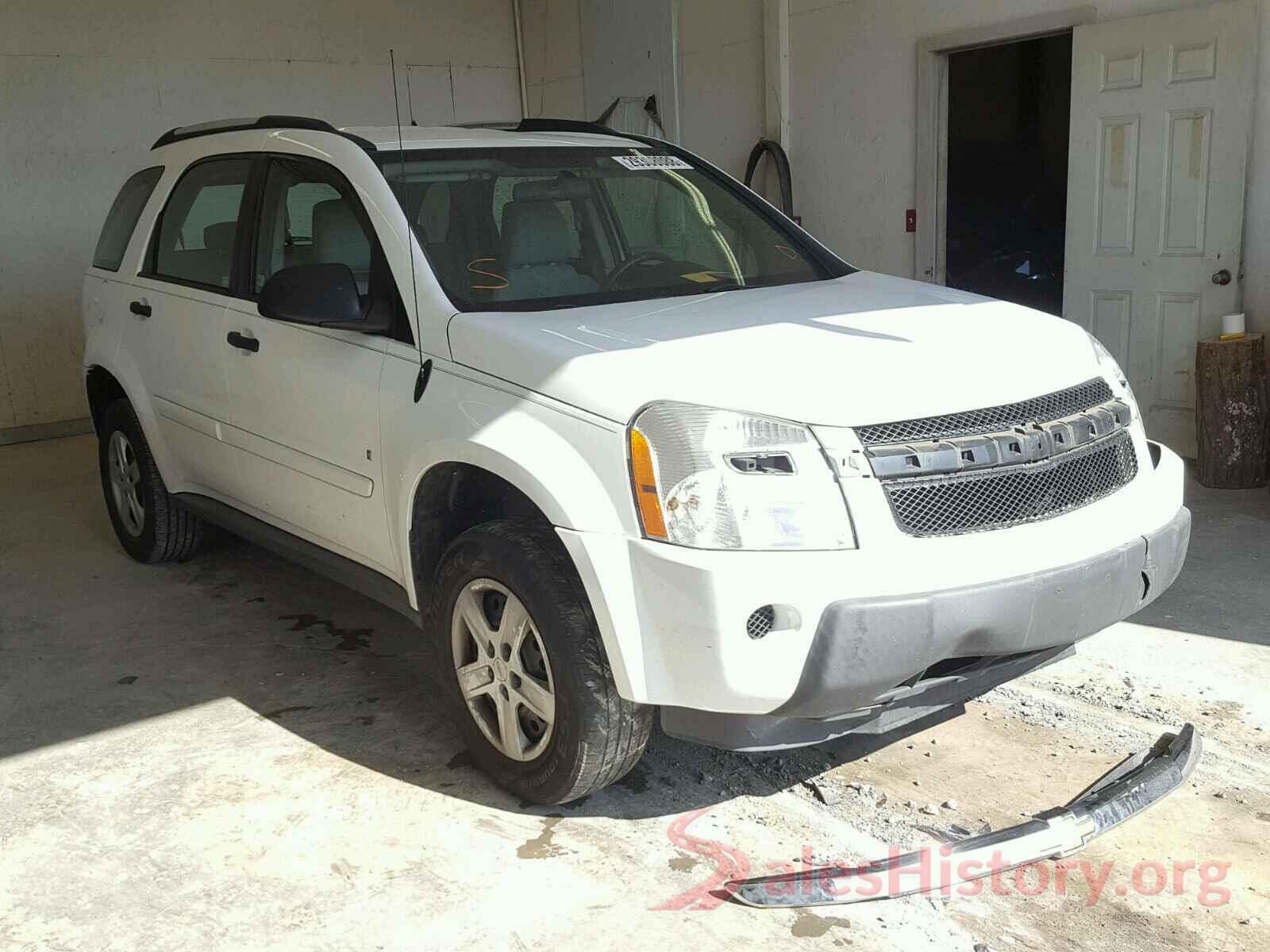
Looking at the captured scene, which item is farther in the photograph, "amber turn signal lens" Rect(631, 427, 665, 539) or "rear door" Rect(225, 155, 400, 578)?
"rear door" Rect(225, 155, 400, 578)

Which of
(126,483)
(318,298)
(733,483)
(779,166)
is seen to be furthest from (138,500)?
(779,166)

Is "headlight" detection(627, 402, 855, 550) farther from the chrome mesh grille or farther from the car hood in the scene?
the chrome mesh grille

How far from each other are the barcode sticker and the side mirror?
1.13 meters

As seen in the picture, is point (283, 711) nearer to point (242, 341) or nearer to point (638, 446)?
point (242, 341)

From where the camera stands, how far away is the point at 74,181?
8.62m

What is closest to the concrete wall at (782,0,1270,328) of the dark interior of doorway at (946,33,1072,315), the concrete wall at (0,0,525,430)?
the dark interior of doorway at (946,33,1072,315)

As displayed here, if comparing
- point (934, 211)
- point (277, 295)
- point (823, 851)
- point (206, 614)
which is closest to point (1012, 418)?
point (823, 851)

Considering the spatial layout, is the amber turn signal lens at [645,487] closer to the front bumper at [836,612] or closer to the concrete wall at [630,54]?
the front bumper at [836,612]

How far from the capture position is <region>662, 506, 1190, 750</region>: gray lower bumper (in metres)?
2.42

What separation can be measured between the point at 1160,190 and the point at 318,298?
500 cm

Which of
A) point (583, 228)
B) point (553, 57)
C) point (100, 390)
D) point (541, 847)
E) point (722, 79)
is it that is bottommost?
point (541, 847)

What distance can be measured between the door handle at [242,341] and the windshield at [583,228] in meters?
0.77

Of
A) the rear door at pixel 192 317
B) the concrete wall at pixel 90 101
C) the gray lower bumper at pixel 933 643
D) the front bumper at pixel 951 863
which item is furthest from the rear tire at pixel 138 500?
the concrete wall at pixel 90 101

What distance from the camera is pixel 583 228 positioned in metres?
3.65
